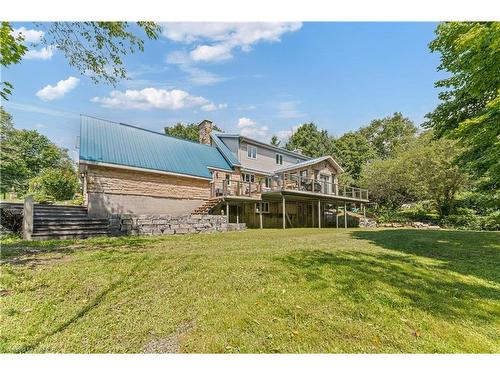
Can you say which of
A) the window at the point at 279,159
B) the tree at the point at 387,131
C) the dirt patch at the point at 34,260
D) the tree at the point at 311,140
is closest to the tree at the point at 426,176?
the window at the point at 279,159

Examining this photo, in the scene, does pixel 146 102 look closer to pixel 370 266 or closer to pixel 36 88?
pixel 36 88

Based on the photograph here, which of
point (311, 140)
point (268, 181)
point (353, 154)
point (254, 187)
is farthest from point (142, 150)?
point (311, 140)

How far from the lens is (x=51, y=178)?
22.7m

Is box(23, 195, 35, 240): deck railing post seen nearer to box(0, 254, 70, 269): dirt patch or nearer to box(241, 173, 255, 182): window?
box(0, 254, 70, 269): dirt patch

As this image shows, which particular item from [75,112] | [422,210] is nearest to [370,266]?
[75,112]

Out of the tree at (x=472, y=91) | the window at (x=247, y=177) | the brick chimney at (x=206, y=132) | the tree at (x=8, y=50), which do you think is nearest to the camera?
the tree at (x=8, y=50)

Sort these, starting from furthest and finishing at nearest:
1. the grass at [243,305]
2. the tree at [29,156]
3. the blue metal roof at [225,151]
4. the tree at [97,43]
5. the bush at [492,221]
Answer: the tree at [29,156]
the blue metal roof at [225,151]
the bush at [492,221]
the tree at [97,43]
the grass at [243,305]

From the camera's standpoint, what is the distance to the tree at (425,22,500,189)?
19.1ft

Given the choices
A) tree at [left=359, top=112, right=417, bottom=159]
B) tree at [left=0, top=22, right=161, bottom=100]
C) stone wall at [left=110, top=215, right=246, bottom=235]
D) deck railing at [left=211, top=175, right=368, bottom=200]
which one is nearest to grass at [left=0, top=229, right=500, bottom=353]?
stone wall at [left=110, top=215, right=246, bottom=235]

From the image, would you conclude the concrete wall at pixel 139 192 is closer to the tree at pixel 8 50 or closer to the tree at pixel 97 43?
the tree at pixel 97 43

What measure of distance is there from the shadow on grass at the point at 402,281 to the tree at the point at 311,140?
35.9 metres

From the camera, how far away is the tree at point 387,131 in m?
43.0

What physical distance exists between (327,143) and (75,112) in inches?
1431

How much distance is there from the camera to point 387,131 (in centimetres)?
4362
